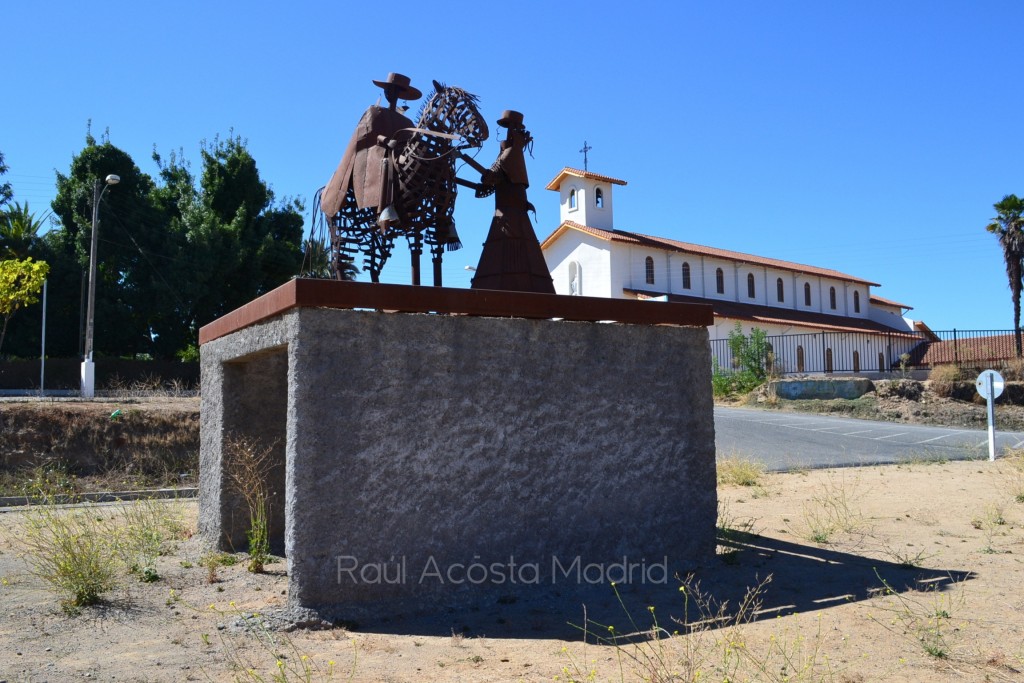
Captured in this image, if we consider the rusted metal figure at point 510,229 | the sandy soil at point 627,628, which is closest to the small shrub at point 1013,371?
the sandy soil at point 627,628

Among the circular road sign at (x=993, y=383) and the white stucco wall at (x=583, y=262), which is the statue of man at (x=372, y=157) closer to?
the circular road sign at (x=993, y=383)

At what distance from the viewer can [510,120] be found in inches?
299

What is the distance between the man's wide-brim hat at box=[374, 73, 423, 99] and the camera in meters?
7.64

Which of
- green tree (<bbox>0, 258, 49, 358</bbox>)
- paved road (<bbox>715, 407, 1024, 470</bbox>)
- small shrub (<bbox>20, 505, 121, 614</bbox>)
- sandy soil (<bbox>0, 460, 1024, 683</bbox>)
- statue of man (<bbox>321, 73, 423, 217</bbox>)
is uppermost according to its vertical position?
green tree (<bbox>0, 258, 49, 358</bbox>)

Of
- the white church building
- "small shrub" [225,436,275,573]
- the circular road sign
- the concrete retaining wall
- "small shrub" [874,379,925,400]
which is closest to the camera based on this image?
the concrete retaining wall

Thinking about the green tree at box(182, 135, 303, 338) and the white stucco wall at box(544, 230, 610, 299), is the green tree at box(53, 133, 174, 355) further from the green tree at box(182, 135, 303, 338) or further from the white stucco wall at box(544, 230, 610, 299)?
the white stucco wall at box(544, 230, 610, 299)

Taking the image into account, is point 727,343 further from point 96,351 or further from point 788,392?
point 96,351

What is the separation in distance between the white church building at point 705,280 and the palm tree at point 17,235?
19937 millimetres

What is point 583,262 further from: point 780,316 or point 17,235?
point 17,235

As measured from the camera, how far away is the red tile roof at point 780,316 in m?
37.0

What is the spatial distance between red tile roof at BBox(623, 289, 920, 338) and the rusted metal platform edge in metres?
27.7

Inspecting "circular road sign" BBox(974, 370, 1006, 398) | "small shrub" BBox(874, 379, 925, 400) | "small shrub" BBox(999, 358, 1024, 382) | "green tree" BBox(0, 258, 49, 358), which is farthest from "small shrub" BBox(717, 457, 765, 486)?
"green tree" BBox(0, 258, 49, 358)

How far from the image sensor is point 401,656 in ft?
16.3

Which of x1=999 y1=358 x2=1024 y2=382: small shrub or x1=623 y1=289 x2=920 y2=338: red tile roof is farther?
x1=623 y1=289 x2=920 y2=338: red tile roof
